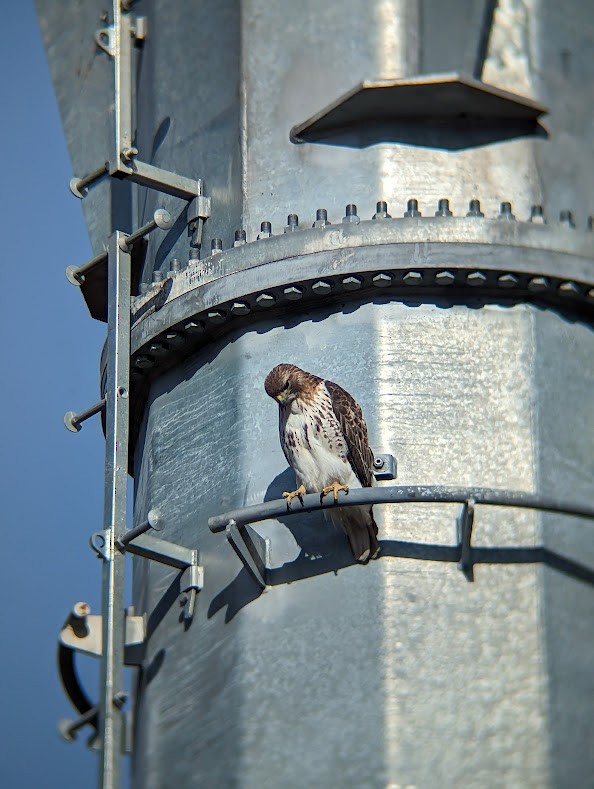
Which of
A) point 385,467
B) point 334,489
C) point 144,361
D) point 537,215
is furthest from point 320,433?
point 537,215

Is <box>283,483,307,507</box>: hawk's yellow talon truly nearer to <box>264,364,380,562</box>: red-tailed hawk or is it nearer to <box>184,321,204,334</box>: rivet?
<box>264,364,380,562</box>: red-tailed hawk

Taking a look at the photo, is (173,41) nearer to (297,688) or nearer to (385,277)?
(385,277)

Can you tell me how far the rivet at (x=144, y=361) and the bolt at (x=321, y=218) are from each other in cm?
185

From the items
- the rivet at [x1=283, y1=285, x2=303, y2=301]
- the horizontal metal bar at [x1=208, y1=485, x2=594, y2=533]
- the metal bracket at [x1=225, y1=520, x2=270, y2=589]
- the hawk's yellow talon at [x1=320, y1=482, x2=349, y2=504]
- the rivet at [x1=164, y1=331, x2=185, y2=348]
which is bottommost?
the metal bracket at [x1=225, y1=520, x2=270, y2=589]

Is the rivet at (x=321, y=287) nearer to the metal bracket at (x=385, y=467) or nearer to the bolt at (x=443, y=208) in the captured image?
the bolt at (x=443, y=208)

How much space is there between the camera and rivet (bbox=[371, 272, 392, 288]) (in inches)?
692

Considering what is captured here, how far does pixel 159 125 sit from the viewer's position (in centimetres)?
1961

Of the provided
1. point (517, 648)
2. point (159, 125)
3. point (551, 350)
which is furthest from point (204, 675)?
point (159, 125)

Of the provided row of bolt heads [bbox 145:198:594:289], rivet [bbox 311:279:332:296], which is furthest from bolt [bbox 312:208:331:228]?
rivet [bbox 311:279:332:296]

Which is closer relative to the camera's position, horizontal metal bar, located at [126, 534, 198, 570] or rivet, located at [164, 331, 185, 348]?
horizontal metal bar, located at [126, 534, 198, 570]

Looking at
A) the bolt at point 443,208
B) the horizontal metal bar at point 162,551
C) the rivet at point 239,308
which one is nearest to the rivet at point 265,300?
the rivet at point 239,308

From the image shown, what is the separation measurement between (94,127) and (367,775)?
7.41 meters

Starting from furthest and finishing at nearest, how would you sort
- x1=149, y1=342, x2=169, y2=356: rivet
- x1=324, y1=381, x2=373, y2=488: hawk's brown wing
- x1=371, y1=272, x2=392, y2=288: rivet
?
x1=149, y1=342, x2=169, y2=356: rivet, x1=371, y1=272, x2=392, y2=288: rivet, x1=324, y1=381, x2=373, y2=488: hawk's brown wing

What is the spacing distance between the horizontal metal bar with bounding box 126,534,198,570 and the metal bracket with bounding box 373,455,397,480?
1619 millimetres
